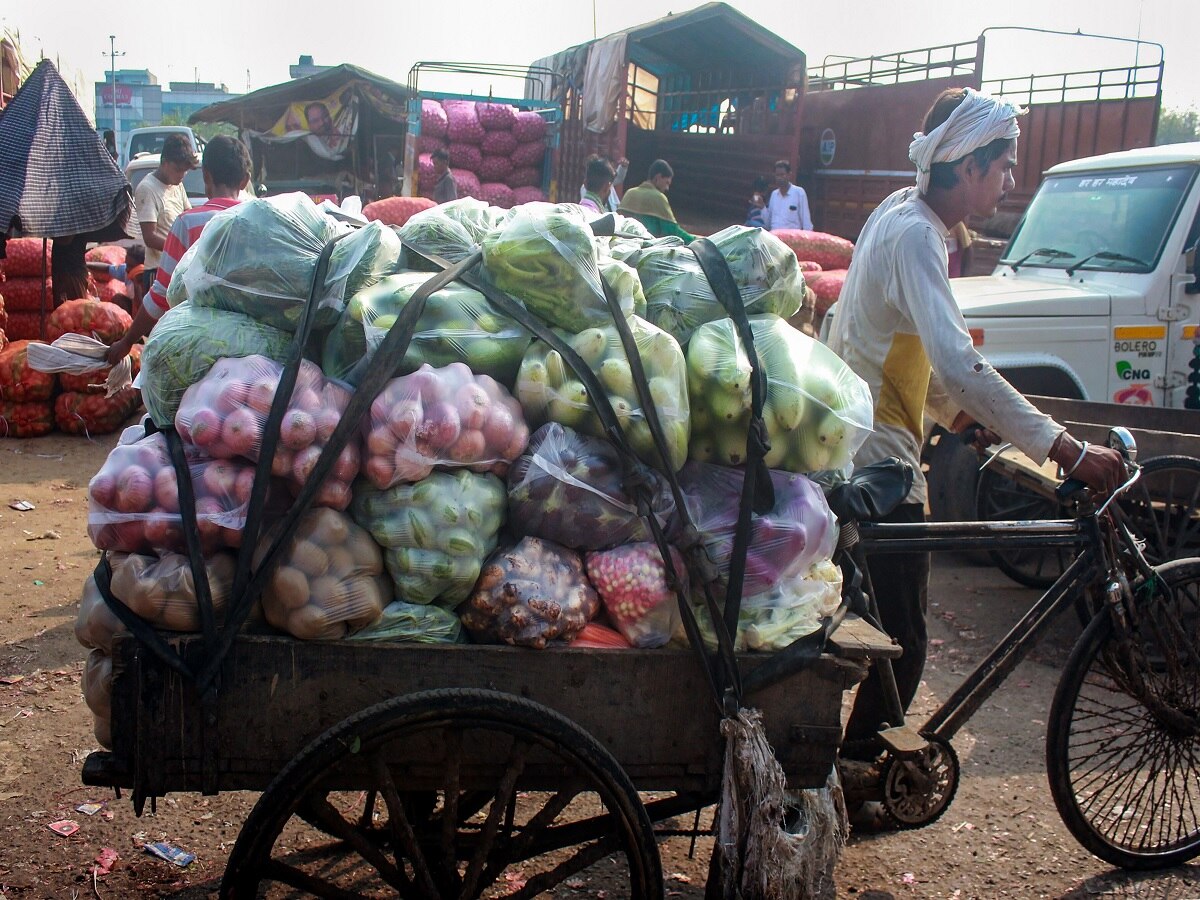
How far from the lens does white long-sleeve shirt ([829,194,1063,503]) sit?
264 centimetres

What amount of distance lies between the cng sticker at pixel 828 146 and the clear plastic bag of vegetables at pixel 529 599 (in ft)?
42.1

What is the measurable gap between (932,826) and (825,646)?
4.67ft

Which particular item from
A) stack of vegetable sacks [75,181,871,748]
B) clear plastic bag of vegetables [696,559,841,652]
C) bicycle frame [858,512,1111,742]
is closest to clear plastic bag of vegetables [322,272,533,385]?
stack of vegetable sacks [75,181,871,748]

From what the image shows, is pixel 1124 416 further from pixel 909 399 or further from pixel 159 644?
pixel 159 644

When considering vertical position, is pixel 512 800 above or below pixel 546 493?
below

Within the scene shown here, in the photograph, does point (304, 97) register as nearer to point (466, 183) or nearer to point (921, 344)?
point (466, 183)

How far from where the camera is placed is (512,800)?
2146 millimetres

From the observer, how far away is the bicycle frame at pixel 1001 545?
8.87ft

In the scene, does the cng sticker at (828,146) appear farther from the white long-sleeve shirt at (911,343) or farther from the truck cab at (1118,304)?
the white long-sleeve shirt at (911,343)

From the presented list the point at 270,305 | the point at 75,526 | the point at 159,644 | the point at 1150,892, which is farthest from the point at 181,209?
the point at 1150,892

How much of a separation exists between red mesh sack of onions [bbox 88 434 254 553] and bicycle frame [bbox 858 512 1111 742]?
1.57 m

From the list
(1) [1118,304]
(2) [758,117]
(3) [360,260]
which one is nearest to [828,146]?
(2) [758,117]

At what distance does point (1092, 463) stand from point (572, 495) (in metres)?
1.49

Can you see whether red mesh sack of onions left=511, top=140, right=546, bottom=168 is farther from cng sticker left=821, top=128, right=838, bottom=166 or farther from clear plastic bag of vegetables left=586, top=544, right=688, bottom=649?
clear plastic bag of vegetables left=586, top=544, right=688, bottom=649
